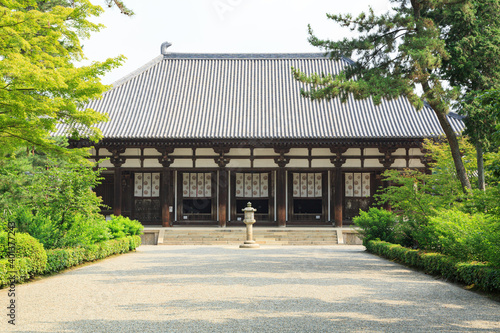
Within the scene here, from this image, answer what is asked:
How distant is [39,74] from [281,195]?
14.1 metres

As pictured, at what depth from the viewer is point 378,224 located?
14875 mm

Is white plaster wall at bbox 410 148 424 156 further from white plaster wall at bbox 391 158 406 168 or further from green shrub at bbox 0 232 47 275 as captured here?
green shrub at bbox 0 232 47 275

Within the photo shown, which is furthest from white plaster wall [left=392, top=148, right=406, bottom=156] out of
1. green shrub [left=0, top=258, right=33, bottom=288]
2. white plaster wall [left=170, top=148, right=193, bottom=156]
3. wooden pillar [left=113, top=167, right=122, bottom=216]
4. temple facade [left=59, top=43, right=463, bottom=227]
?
green shrub [left=0, top=258, right=33, bottom=288]

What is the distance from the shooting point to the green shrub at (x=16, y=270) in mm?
7590

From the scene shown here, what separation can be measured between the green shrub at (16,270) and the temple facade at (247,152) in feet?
38.2

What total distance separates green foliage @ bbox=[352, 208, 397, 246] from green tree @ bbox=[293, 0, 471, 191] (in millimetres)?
3476

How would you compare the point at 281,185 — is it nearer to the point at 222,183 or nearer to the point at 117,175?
the point at 222,183

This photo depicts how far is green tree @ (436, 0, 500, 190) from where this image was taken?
1109 centimetres

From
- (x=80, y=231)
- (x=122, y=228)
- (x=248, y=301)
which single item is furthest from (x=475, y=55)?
(x=122, y=228)

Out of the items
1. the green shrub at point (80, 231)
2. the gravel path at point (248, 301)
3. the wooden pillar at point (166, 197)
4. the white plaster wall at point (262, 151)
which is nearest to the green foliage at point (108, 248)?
the green shrub at point (80, 231)

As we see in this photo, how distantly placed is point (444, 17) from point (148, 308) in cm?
1041

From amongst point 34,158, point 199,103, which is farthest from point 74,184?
point 199,103

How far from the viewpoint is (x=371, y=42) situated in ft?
40.7

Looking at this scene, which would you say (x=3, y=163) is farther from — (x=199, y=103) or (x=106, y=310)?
(x=199, y=103)
